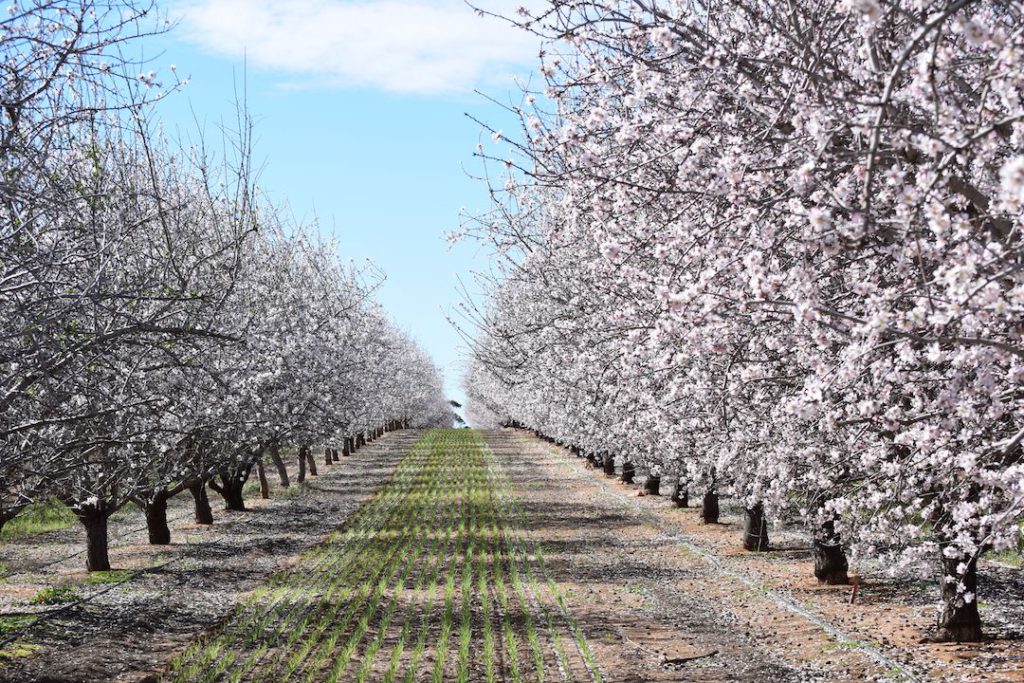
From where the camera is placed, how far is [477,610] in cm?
1572

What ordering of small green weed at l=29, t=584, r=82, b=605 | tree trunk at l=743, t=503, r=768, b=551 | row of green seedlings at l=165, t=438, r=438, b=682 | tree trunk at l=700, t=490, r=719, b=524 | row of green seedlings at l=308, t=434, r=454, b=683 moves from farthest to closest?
1. tree trunk at l=700, t=490, r=719, b=524
2. tree trunk at l=743, t=503, r=768, b=551
3. small green weed at l=29, t=584, r=82, b=605
4. row of green seedlings at l=165, t=438, r=438, b=682
5. row of green seedlings at l=308, t=434, r=454, b=683

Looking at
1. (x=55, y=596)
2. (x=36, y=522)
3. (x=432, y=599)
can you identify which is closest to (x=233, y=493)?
(x=36, y=522)

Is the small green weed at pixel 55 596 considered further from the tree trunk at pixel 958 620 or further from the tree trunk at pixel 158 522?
the tree trunk at pixel 958 620

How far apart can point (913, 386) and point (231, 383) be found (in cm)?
1524

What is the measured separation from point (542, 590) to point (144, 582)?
7.38 m

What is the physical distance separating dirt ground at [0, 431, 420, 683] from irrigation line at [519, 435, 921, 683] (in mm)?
8763

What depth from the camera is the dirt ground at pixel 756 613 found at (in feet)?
38.9

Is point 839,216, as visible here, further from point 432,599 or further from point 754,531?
point 754,531

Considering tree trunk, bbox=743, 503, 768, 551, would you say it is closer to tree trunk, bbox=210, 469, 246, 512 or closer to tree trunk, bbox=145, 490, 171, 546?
tree trunk, bbox=145, 490, 171, 546

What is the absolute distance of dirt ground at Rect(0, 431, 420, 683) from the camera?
509 inches

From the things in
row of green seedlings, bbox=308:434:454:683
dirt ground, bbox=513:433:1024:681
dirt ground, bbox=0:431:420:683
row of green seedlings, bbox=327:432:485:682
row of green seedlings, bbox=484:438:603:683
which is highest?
dirt ground, bbox=0:431:420:683

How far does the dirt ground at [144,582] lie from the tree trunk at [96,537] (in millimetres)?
322

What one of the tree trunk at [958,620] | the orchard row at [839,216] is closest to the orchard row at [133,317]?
the orchard row at [839,216]

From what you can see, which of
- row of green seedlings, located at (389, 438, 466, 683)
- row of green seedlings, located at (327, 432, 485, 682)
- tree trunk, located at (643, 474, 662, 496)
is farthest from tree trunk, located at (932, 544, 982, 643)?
tree trunk, located at (643, 474, 662, 496)
